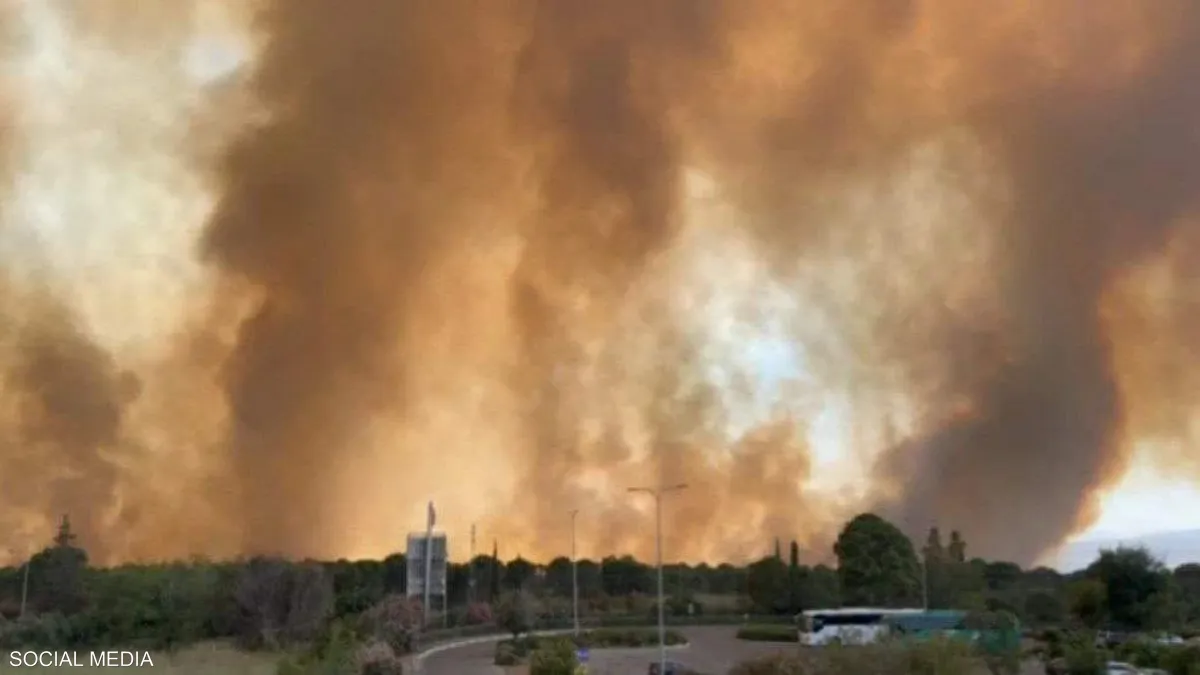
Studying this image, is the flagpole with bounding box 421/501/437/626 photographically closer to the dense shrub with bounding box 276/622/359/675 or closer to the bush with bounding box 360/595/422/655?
the bush with bounding box 360/595/422/655

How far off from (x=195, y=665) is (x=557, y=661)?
37.4ft

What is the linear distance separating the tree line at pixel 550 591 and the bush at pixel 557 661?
454 inches

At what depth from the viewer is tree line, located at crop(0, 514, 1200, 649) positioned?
40594 millimetres

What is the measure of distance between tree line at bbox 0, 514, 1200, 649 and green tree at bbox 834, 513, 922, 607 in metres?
0.08

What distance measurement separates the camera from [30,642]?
36.0 meters

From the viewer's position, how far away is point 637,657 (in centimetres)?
4666

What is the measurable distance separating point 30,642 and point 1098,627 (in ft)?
157

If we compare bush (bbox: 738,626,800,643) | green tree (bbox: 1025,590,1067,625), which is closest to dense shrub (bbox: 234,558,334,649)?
bush (bbox: 738,626,800,643)

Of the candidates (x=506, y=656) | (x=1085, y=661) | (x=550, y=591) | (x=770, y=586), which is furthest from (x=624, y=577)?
(x=1085, y=661)

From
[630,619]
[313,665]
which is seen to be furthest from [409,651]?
[630,619]

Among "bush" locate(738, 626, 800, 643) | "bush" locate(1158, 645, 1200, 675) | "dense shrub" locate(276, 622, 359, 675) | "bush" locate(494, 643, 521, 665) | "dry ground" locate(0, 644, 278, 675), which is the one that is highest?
"dense shrub" locate(276, 622, 359, 675)

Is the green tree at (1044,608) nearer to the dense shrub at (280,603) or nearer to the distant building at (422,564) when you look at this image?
the distant building at (422,564)

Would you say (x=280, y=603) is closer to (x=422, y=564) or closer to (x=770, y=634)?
(x=422, y=564)

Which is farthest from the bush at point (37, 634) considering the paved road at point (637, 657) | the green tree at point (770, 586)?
the green tree at point (770, 586)
